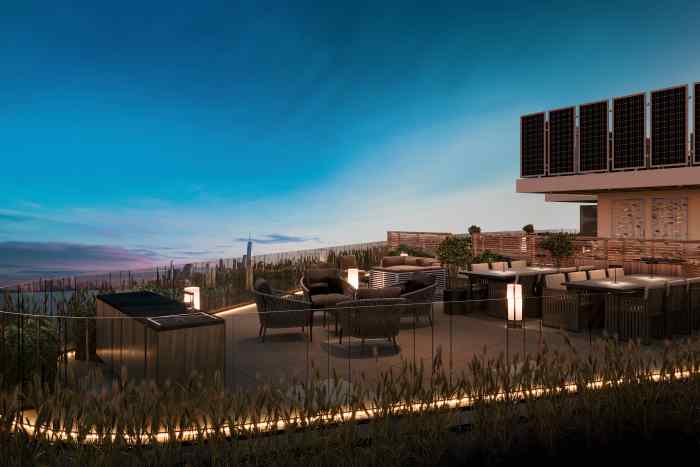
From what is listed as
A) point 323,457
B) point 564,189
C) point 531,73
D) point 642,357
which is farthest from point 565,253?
point 323,457

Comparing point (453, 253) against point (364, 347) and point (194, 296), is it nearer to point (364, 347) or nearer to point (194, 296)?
point (194, 296)

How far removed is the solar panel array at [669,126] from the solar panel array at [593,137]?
201cm

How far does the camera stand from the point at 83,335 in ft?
21.2

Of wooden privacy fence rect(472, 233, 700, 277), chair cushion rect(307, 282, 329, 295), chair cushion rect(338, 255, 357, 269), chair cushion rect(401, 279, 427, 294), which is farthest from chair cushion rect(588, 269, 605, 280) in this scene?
chair cushion rect(338, 255, 357, 269)

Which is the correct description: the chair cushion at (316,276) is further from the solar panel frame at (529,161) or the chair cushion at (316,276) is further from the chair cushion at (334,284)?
the solar panel frame at (529,161)

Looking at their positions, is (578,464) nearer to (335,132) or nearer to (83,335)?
(83,335)

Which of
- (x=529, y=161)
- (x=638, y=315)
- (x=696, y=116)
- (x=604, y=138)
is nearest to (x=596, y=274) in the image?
(x=638, y=315)

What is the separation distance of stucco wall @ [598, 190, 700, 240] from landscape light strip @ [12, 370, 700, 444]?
19246 millimetres

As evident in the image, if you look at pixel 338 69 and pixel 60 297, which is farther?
pixel 338 69

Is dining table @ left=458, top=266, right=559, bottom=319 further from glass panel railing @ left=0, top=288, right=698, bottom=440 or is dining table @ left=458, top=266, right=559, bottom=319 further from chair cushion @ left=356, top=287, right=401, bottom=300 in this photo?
glass panel railing @ left=0, top=288, right=698, bottom=440

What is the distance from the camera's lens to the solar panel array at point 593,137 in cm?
2289

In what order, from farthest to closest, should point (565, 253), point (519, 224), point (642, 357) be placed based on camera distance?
point (519, 224)
point (565, 253)
point (642, 357)

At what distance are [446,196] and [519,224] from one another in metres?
11.9

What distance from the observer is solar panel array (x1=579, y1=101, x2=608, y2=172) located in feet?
75.1
